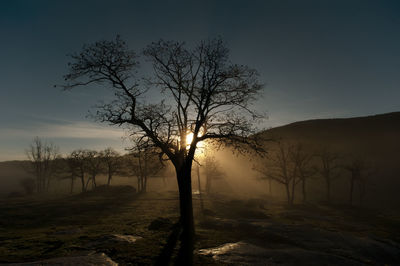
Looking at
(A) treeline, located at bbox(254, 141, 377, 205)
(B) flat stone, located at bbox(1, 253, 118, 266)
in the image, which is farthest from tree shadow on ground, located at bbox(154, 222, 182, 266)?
(A) treeline, located at bbox(254, 141, 377, 205)

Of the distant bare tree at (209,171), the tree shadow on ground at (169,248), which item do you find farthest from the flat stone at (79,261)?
the distant bare tree at (209,171)

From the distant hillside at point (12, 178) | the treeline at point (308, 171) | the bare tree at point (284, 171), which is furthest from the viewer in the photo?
the distant hillside at point (12, 178)

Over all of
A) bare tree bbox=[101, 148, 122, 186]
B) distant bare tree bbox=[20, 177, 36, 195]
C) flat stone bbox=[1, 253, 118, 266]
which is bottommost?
distant bare tree bbox=[20, 177, 36, 195]

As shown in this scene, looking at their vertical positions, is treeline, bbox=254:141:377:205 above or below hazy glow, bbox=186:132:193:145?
below

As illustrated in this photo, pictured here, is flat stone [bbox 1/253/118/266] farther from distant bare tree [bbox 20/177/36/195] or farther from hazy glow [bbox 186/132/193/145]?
distant bare tree [bbox 20/177/36/195]

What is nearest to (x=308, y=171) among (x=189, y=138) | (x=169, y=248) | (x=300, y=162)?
(x=300, y=162)

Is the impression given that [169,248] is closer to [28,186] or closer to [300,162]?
[300,162]

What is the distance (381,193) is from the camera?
199 ft

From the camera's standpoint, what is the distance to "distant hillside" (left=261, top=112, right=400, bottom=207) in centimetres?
6433

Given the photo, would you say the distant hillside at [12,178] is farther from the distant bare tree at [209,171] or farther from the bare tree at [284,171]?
the bare tree at [284,171]

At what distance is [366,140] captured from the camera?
317ft

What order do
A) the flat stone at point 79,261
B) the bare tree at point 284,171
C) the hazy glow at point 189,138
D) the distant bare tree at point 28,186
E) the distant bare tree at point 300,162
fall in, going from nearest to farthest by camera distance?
the flat stone at point 79,261, the hazy glow at point 189,138, the bare tree at point 284,171, the distant bare tree at point 300,162, the distant bare tree at point 28,186

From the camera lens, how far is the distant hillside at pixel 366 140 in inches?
2533

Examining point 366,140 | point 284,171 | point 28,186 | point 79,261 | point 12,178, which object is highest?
point 366,140
